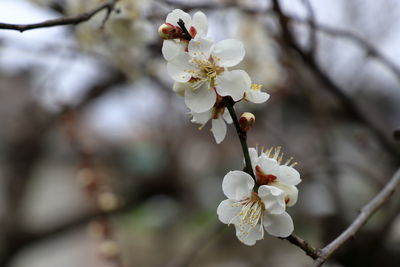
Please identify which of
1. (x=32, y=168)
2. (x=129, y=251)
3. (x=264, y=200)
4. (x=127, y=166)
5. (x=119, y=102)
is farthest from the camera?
(x=129, y=251)

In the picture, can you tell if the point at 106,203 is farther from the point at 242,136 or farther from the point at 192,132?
the point at 192,132

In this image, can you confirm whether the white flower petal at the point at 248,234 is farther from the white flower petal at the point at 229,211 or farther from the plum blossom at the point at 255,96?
the plum blossom at the point at 255,96

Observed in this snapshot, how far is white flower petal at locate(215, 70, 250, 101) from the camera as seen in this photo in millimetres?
549

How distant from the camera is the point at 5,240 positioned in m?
2.59

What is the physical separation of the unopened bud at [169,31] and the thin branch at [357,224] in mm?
337

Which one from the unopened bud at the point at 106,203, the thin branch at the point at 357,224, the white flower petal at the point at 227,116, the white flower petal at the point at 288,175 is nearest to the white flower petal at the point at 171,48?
the white flower petal at the point at 227,116

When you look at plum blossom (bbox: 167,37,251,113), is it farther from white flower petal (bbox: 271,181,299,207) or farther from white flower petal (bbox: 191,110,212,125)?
white flower petal (bbox: 271,181,299,207)

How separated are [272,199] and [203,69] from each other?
194 mm

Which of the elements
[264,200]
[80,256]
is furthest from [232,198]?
[80,256]

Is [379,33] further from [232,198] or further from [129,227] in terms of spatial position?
[129,227]

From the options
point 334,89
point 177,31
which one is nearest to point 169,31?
point 177,31

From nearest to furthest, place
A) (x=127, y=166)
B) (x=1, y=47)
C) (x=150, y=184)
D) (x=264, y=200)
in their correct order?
1. (x=264, y=200)
2. (x=1, y=47)
3. (x=150, y=184)
4. (x=127, y=166)

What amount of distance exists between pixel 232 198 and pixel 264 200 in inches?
1.6

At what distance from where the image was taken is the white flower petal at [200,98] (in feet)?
1.85
